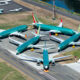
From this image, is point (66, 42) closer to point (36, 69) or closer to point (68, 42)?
point (68, 42)

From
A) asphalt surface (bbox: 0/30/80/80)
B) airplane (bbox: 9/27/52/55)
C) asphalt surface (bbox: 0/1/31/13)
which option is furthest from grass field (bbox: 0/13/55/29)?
asphalt surface (bbox: 0/30/80/80)

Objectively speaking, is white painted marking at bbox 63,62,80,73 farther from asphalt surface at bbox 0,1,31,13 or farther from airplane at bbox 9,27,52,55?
asphalt surface at bbox 0,1,31,13

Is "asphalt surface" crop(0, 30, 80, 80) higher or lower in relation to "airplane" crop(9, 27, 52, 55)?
lower

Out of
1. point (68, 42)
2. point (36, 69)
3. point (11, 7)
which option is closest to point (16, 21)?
point (11, 7)

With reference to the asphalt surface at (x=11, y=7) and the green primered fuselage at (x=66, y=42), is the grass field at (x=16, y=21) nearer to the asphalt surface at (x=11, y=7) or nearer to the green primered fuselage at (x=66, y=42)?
the asphalt surface at (x=11, y=7)

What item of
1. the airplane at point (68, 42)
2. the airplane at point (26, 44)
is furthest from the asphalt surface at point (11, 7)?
Result: the airplane at point (68, 42)

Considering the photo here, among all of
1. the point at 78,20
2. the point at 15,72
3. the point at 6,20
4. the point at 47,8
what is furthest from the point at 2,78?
the point at 47,8

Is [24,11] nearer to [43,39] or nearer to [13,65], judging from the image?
[43,39]

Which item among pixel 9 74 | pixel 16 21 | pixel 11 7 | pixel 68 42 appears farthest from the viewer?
pixel 11 7
